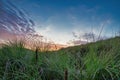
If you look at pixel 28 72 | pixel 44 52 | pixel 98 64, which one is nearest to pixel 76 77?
pixel 98 64

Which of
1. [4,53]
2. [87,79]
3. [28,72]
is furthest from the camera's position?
[4,53]

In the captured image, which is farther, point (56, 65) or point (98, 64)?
point (56, 65)

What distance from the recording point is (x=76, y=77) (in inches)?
174

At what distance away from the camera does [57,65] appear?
5.11 m

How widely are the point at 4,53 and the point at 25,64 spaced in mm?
948

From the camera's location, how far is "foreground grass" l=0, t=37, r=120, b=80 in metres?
4.50

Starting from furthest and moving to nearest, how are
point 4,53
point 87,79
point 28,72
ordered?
point 4,53, point 28,72, point 87,79

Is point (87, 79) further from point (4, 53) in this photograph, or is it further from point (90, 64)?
point (4, 53)

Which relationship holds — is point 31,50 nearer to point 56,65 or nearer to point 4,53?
point 4,53

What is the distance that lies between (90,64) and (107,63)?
313 mm

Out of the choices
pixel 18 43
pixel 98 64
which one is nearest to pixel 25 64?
pixel 18 43

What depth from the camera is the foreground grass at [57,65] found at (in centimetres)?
450

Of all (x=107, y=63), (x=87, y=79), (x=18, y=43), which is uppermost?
(x=18, y=43)

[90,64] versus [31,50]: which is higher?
[31,50]
